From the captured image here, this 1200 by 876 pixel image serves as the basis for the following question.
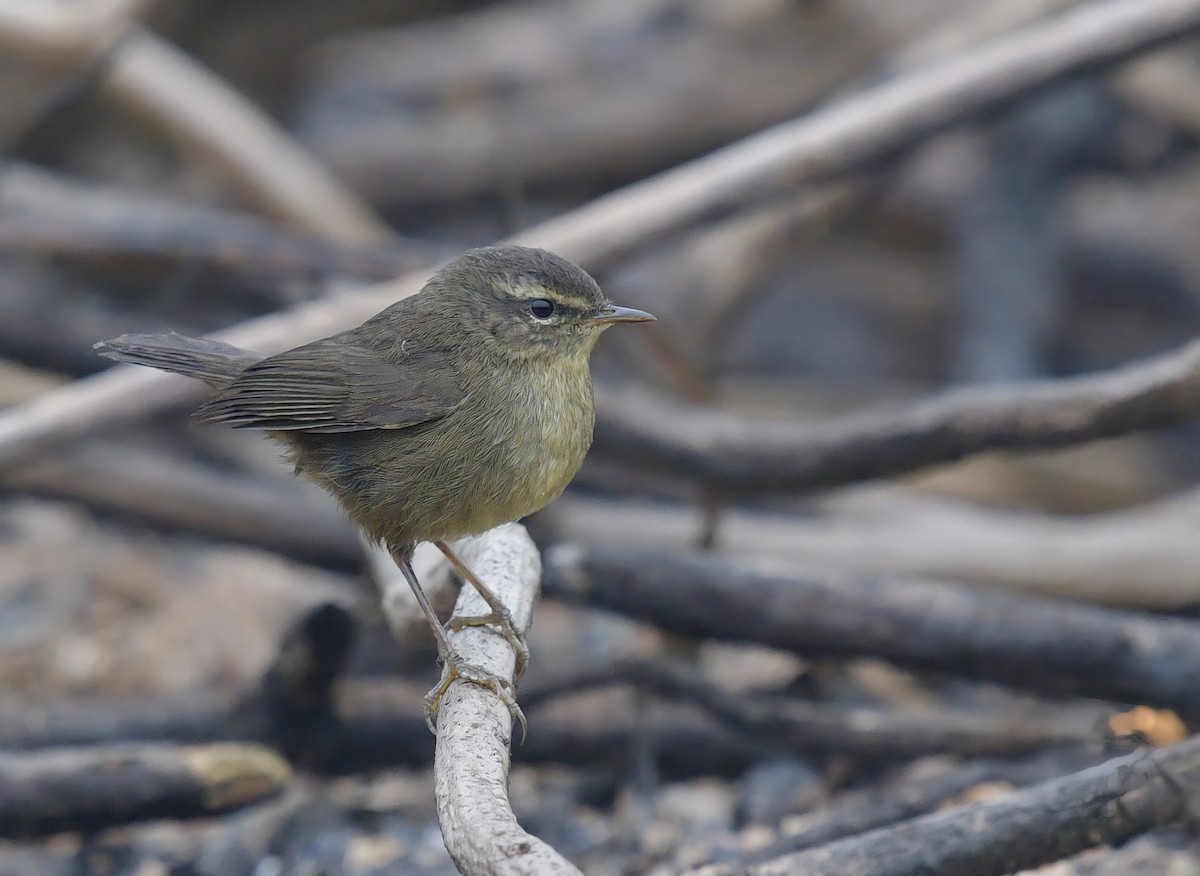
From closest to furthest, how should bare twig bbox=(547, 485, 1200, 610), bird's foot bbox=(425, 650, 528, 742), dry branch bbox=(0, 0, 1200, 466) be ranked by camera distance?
bird's foot bbox=(425, 650, 528, 742) < dry branch bbox=(0, 0, 1200, 466) < bare twig bbox=(547, 485, 1200, 610)

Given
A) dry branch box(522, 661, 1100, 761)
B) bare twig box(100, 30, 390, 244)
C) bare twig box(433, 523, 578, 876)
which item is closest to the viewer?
bare twig box(433, 523, 578, 876)

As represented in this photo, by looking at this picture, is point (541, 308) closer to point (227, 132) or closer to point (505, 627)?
point (505, 627)

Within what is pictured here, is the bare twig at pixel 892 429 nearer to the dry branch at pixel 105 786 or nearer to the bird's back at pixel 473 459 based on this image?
the bird's back at pixel 473 459

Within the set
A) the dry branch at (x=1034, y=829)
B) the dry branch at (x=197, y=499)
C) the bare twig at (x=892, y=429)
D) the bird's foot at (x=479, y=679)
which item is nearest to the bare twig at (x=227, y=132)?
the dry branch at (x=197, y=499)

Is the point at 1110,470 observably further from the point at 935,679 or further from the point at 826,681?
the point at 826,681

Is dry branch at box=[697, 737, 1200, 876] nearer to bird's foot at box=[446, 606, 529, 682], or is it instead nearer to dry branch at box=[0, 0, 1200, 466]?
bird's foot at box=[446, 606, 529, 682]

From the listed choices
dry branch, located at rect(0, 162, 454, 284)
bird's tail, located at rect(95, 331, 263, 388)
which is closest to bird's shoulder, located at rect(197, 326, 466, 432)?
bird's tail, located at rect(95, 331, 263, 388)

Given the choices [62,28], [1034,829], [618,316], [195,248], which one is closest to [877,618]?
[618,316]

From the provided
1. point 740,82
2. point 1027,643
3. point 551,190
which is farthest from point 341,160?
point 1027,643
